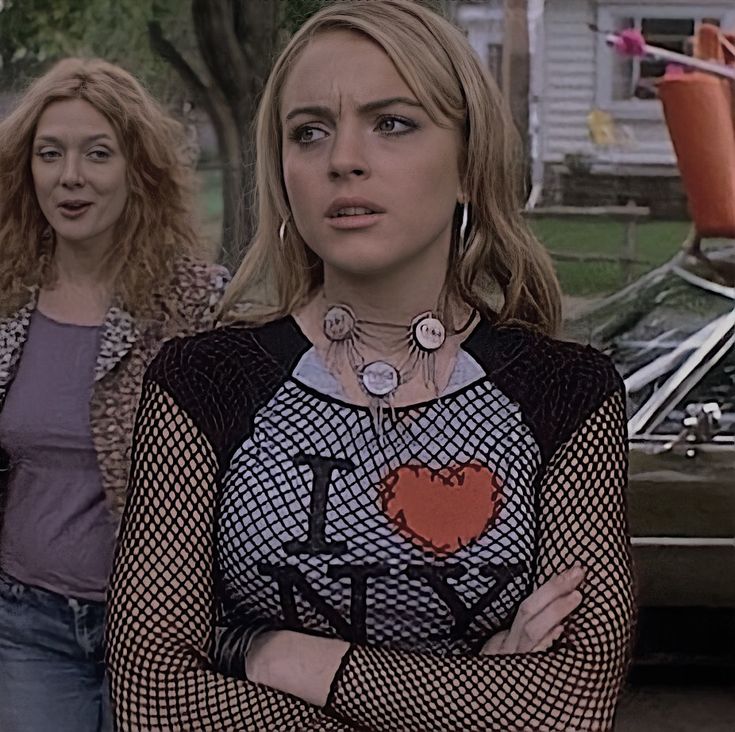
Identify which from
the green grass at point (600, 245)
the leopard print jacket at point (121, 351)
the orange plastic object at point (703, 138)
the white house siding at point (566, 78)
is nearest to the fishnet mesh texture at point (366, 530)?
the leopard print jacket at point (121, 351)

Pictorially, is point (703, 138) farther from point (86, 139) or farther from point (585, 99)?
point (86, 139)

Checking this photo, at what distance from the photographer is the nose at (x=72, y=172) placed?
5.88 ft

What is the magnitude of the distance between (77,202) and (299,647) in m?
0.82

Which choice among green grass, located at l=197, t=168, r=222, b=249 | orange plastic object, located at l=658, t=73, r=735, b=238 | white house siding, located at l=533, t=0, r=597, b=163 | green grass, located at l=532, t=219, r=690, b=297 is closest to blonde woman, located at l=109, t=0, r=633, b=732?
green grass, located at l=197, t=168, r=222, b=249

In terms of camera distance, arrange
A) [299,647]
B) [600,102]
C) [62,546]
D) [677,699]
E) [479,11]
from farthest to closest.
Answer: [677,699], [600,102], [479,11], [62,546], [299,647]

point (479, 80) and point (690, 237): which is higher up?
point (479, 80)

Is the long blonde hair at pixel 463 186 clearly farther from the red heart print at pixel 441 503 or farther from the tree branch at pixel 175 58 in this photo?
the tree branch at pixel 175 58

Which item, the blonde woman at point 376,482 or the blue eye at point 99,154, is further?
the blue eye at point 99,154

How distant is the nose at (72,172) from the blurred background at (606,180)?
23 centimetres

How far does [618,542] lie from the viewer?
4.32 feet

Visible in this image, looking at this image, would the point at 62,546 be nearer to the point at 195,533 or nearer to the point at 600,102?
the point at 195,533

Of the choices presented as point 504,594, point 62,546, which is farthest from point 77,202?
point 504,594

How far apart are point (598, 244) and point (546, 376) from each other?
128 cm

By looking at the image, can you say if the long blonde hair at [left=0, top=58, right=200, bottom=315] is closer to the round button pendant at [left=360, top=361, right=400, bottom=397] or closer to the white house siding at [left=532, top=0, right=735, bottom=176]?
the round button pendant at [left=360, top=361, right=400, bottom=397]
